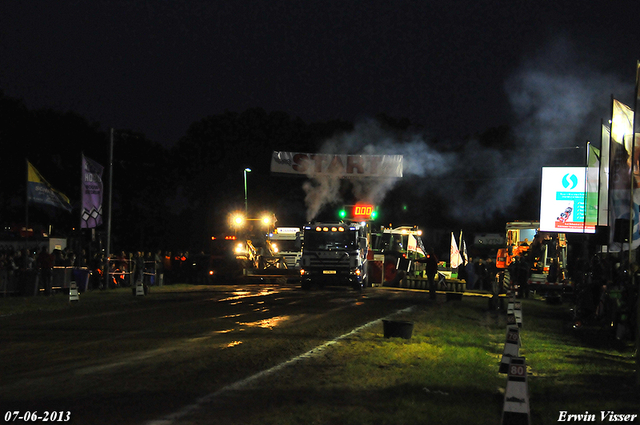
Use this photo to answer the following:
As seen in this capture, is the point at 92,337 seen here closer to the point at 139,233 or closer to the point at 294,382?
the point at 294,382

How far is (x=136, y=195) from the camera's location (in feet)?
206

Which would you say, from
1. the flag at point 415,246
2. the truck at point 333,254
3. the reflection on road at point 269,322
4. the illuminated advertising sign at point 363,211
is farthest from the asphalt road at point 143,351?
the illuminated advertising sign at point 363,211

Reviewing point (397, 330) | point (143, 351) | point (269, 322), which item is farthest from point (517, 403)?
point (269, 322)

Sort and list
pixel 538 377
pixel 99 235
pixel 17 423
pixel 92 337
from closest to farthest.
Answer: pixel 17 423 < pixel 538 377 < pixel 92 337 < pixel 99 235

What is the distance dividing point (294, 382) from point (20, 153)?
49.9m

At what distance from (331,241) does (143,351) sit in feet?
65.3

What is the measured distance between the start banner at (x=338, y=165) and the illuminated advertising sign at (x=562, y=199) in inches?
368

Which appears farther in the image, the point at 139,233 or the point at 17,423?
the point at 139,233

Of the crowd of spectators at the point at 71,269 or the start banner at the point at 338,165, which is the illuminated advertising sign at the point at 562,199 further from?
the crowd of spectators at the point at 71,269

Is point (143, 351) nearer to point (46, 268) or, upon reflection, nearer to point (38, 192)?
Answer: point (46, 268)

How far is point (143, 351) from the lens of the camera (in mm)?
11898

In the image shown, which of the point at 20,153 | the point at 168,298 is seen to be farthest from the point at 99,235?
the point at 20,153

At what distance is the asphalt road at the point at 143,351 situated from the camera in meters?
8.02

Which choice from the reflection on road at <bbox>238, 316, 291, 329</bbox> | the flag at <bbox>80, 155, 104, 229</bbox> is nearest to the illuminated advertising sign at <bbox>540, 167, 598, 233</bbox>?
the reflection on road at <bbox>238, 316, 291, 329</bbox>
